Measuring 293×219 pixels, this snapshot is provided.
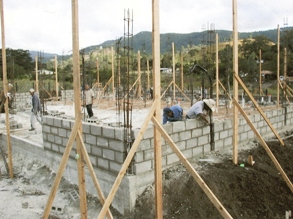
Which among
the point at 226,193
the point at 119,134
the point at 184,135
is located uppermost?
the point at 119,134

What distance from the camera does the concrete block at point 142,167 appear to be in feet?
16.3

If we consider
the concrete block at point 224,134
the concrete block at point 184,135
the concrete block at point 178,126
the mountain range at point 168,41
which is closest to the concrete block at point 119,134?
the concrete block at point 178,126

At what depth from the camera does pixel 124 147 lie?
4973 mm

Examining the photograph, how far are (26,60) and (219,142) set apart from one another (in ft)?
111

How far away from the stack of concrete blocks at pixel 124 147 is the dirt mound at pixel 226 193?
0.82ft

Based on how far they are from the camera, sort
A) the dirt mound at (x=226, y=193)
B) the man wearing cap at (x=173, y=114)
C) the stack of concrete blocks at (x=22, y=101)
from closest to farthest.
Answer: the dirt mound at (x=226, y=193) → the man wearing cap at (x=173, y=114) → the stack of concrete blocks at (x=22, y=101)

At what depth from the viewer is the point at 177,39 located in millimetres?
59156

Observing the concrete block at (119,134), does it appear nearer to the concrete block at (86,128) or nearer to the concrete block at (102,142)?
the concrete block at (102,142)

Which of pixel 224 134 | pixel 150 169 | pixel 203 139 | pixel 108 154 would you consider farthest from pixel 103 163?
pixel 224 134

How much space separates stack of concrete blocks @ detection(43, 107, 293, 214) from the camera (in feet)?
16.3

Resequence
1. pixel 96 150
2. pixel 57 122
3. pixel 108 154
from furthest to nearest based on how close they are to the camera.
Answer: pixel 57 122
pixel 96 150
pixel 108 154

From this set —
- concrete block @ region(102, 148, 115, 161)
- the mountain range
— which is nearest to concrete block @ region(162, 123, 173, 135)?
concrete block @ region(102, 148, 115, 161)

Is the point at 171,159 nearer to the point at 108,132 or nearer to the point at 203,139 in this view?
the point at 203,139

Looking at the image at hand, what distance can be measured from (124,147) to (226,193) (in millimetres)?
1912
